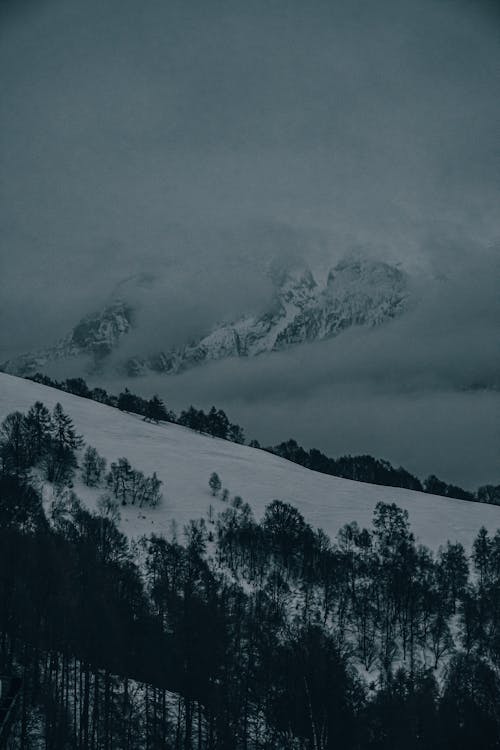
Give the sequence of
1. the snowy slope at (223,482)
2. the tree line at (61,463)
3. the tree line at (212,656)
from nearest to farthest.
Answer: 1. the tree line at (212,656)
2. the tree line at (61,463)
3. the snowy slope at (223,482)

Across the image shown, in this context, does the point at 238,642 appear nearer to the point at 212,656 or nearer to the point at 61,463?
the point at 212,656

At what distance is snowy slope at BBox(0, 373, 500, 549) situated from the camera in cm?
10725

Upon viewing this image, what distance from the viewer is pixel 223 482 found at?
124 meters

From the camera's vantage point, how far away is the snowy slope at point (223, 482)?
107 metres

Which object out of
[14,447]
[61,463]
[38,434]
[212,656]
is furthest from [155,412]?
[212,656]

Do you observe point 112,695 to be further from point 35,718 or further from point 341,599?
point 341,599

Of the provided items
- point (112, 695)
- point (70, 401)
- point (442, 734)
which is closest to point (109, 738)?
point (112, 695)

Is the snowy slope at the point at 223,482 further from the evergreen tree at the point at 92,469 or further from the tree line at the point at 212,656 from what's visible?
the tree line at the point at 212,656

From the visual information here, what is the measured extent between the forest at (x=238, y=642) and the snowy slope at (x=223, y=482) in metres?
18.6

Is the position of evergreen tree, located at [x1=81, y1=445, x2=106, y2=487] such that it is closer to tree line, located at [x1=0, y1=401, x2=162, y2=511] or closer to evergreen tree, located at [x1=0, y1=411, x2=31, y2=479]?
tree line, located at [x1=0, y1=401, x2=162, y2=511]

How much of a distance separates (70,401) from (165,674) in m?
130

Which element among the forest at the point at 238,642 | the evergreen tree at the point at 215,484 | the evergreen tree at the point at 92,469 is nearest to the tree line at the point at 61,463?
the evergreen tree at the point at 92,469

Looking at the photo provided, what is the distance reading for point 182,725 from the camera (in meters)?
42.7

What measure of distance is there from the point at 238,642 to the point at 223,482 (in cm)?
7908
